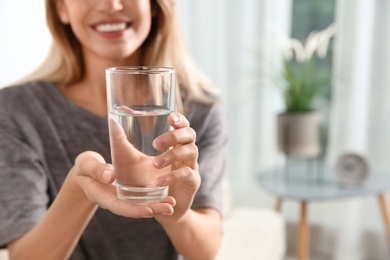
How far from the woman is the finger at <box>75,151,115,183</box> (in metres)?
0.08

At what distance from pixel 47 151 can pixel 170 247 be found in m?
0.32

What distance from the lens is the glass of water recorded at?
0.65m

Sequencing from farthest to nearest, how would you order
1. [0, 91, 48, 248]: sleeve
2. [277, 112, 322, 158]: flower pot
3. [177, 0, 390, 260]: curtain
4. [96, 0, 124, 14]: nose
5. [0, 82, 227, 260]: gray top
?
[177, 0, 390, 260]: curtain < [277, 112, 322, 158]: flower pot < [0, 82, 227, 260]: gray top < [0, 91, 48, 248]: sleeve < [96, 0, 124, 14]: nose

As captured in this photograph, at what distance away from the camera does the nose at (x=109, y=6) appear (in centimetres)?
89

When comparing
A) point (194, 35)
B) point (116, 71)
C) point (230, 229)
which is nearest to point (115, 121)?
point (116, 71)

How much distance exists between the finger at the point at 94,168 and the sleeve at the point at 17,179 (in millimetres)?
292

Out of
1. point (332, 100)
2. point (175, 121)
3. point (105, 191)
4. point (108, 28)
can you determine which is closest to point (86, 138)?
point (108, 28)

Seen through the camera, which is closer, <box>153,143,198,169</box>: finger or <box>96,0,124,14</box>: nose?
<box>153,143,198,169</box>: finger

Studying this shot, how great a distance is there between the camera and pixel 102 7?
0.89 m

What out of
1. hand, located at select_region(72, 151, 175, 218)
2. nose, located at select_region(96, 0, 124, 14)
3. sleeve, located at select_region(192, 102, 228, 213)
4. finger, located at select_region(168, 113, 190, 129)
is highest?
nose, located at select_region(96, 0, 124, 14)

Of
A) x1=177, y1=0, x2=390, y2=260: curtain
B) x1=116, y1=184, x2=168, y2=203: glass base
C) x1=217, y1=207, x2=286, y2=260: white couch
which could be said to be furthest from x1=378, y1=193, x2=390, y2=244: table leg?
x1=116, y1=184, x2=168, y2=203: glass base

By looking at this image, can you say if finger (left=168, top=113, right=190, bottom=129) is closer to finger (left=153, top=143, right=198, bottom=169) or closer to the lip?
finger (left=153, top=143, right=198, bottom=169)

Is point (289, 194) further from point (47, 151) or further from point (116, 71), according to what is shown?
point (116, 71)

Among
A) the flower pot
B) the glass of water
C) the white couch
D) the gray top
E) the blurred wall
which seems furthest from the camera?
the flower pot
